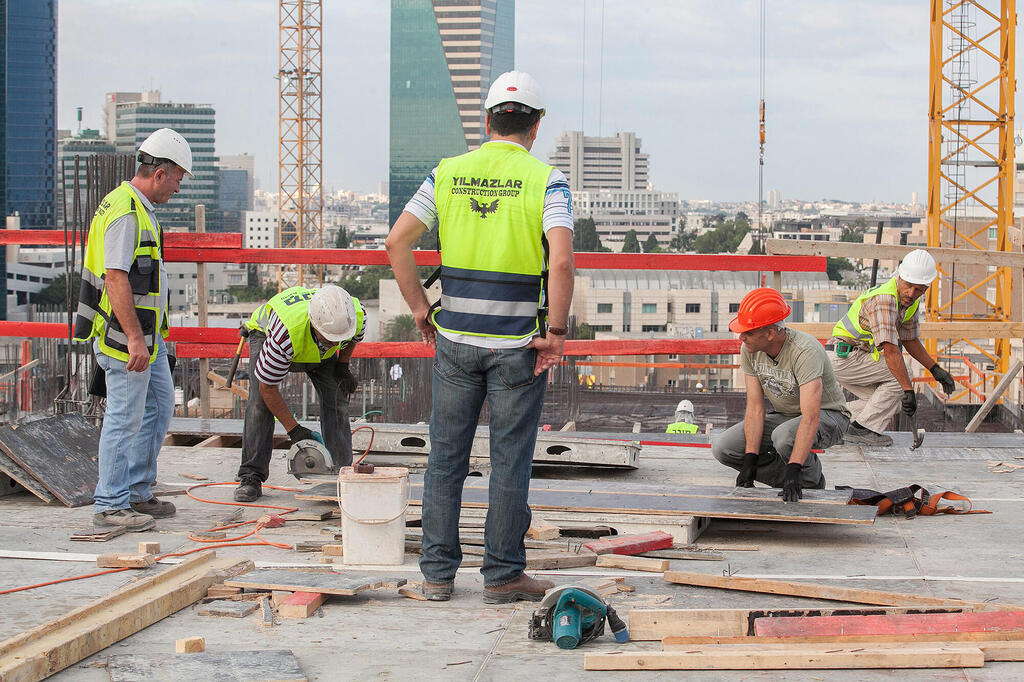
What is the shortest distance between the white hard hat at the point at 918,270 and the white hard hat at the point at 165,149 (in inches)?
178

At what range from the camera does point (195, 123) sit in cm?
18000

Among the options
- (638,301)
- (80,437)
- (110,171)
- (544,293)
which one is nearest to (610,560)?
(544,293)

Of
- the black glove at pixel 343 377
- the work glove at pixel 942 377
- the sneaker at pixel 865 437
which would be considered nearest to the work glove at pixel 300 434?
the black glove at pixel 343 377

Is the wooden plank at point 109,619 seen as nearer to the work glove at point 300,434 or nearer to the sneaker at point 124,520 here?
the sneaker at point 124,520

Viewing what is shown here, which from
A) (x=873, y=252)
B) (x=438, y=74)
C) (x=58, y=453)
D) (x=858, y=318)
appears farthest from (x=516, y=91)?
(x=438, y=74)

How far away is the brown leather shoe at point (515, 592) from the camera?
3.94 meters

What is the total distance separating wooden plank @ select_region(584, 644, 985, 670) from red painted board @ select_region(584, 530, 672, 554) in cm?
130

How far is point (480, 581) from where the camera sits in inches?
168

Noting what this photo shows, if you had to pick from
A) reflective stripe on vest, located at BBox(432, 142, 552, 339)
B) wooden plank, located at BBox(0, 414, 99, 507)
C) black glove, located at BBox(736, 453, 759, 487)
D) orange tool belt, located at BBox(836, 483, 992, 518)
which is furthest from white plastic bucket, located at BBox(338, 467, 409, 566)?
orange tool belt, located at BBox(836, 483, 992, 518)

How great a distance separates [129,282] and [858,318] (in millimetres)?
5050

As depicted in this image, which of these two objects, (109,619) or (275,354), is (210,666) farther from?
(275,354)

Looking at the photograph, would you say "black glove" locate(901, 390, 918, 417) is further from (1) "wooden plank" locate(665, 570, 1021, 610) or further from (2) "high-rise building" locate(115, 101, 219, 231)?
(2) "high-rise building" locate(115, 101, 219, 231)

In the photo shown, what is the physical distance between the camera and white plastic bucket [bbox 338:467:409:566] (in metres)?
4.34

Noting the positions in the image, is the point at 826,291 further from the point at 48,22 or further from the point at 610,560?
the point at 48,22
